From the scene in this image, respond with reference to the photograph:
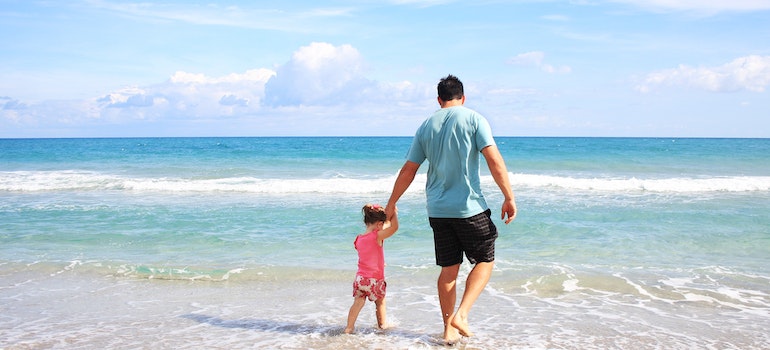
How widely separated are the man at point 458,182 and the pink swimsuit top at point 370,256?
39 centimetres

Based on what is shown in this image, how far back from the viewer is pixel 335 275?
685cm

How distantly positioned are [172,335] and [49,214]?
26.9 ft

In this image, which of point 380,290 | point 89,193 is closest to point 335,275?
point 380,290

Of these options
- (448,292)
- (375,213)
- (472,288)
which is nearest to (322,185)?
(375,213)

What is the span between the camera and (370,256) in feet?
15.4

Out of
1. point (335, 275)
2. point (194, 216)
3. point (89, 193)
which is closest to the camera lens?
point (335, 275)

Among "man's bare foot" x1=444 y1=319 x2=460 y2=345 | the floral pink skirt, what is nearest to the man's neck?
the floral pink skirt

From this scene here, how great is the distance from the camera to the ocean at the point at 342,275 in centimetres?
484

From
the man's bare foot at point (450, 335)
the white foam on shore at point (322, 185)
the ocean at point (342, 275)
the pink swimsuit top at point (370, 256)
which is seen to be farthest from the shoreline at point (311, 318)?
the white foam on shore at point (322, 185)

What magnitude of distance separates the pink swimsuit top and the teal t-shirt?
0.63m

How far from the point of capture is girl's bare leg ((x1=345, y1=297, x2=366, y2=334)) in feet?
15.5

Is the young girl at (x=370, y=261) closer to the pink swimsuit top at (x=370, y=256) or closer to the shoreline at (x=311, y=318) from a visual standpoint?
the pink swimsuit top at (x=370, y=256)

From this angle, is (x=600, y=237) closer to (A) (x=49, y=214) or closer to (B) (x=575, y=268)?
(B) (x=575, y=268)

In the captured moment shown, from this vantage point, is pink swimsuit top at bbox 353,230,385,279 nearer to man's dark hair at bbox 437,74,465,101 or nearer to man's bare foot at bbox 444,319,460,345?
man's bare foot at bbox 444,319,460,345
